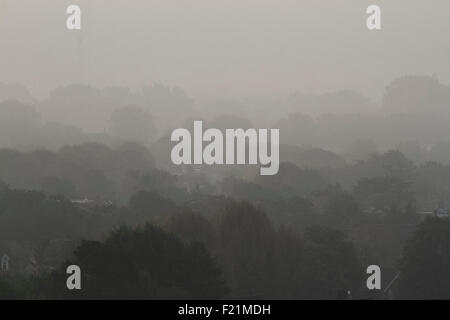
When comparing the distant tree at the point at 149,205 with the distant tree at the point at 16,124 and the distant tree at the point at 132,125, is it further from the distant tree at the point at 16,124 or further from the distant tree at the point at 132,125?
the distant tree at the point at 132,125

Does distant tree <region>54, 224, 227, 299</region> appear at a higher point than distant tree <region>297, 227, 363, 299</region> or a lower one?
lower

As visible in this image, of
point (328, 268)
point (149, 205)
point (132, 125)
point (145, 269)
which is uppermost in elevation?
point (132, 125)

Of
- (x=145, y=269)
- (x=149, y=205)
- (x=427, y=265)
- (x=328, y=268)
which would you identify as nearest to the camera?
(x=145, y=269)

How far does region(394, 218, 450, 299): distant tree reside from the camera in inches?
2159

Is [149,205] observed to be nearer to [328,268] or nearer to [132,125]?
[328,268]

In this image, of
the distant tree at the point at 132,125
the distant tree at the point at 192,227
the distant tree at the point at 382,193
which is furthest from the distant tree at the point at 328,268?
the distant tree at the point at 132,125

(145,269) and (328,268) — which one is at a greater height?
(328,268)

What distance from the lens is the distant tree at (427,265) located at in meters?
54.8

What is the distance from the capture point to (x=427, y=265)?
2195 inches

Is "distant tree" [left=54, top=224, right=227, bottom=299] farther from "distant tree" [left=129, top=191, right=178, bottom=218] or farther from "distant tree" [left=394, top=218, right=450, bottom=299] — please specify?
"distant tree" [left=129, top=191, right=178, bottom=218]

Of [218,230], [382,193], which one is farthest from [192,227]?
[382,193]

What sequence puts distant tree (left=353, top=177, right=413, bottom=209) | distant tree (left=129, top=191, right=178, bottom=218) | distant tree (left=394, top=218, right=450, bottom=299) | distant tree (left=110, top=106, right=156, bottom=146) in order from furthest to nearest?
1. distant tree (left=110, top=106, right=156, bottom=146)
2. distant tree (left=353, top=177, right=413, bottom=209)
3. distant tree (left=129, top=191, right=178, bottom=218)
4. distant tree (left=394, top=218, right=450, bottom=299)

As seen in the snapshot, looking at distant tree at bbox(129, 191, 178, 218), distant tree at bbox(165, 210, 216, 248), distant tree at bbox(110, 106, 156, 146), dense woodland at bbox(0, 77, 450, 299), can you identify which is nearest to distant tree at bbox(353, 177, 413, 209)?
dense woodland at bbox(0, 77, 450, 299)

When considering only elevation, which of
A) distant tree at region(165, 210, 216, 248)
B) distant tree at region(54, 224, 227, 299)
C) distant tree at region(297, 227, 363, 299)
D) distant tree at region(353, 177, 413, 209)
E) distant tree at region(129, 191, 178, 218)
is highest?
distant tree at region(353, 177, 413, 209)
